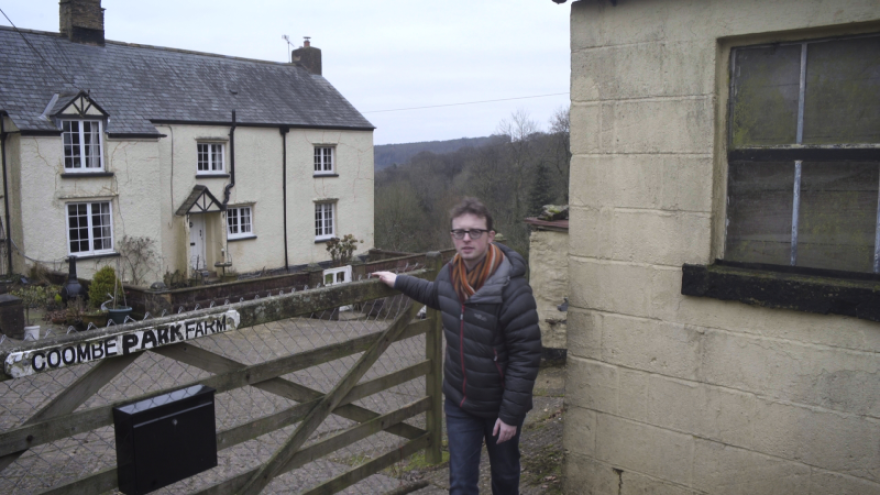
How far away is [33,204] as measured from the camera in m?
18.4

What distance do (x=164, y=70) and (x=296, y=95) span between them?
5.27 m

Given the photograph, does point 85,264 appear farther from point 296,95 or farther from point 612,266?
point 612,266

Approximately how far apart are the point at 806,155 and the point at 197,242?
22299 millimetres

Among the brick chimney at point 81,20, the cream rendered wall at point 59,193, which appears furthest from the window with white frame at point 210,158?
the brick chimney at point 81,20

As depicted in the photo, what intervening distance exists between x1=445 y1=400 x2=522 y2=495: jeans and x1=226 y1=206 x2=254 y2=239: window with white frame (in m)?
21.1

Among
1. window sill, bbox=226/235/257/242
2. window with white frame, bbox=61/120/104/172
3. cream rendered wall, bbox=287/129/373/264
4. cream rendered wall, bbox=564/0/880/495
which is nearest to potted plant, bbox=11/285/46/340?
window with white frame, bbox=61/120/104/172

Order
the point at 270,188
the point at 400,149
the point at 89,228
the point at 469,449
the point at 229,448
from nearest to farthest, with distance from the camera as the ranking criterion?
1. the point at 469,449
2. the point at 229,448
3. the point at 89,228
4. the point at 270,188
5. the point at 400,149

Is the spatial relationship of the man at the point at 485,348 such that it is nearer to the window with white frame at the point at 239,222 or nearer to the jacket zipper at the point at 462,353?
the jacket zipper at the point at 462,353

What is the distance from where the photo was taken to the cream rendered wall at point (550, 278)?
990 cm

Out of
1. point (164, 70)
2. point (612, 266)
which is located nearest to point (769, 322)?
point (612, 266)

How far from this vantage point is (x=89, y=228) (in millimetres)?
19641

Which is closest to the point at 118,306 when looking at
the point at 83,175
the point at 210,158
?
the point at 83,175

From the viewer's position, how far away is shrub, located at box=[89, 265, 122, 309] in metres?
16.0

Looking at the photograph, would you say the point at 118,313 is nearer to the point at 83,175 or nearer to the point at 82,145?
the point at 83,175
